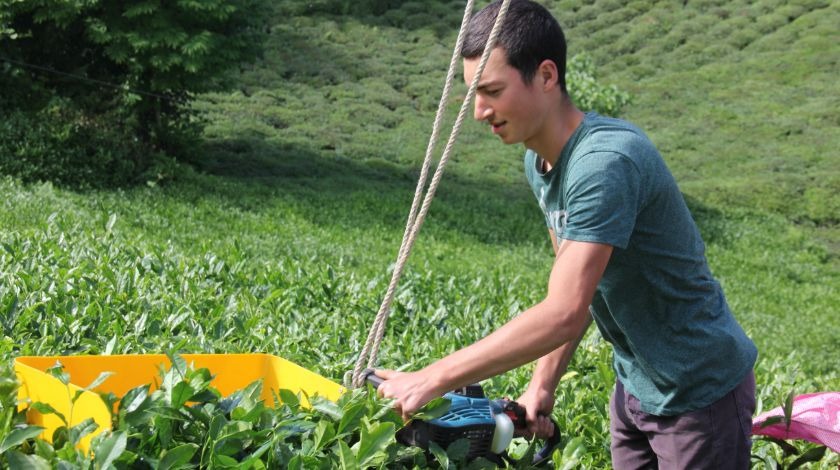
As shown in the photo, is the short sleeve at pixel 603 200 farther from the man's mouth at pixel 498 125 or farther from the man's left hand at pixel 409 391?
the man's left hand at pixel 409 391

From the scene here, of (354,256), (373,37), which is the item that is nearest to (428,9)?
(373,37)

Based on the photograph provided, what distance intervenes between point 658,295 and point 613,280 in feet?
0.38

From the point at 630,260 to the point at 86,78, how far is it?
11.3 metres

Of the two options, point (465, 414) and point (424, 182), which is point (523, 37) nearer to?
point (424, 182)

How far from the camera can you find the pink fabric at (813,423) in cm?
283

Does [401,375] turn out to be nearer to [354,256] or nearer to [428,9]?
[354,256]

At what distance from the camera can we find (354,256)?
9.02 m

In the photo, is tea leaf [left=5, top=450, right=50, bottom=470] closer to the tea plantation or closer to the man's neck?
the tea plantation

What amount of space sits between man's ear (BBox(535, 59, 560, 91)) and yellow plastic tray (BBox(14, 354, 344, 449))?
0.85 m

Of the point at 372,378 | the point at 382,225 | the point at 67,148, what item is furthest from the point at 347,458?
the point at 67,148

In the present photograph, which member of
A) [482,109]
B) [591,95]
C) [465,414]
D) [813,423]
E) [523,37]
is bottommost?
[591,95]

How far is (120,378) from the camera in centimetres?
248

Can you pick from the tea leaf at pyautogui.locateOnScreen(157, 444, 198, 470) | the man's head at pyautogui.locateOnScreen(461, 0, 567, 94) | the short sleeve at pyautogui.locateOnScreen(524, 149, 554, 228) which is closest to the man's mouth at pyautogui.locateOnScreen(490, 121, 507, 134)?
the man's head at pyautogui.locateOnScreen(461, 0, 567, 94)

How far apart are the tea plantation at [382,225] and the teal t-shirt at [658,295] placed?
0.28m
